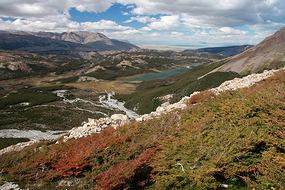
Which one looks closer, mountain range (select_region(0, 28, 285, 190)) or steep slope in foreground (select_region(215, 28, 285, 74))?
mountain range (select_region(0, 28, 285, 190))

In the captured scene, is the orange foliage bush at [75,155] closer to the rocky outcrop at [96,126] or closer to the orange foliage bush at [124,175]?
the orange foliage bush at [124,175]

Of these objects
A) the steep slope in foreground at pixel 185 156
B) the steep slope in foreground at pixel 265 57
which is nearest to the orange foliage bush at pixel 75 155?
the steep slope in foreground at pixel 185 156

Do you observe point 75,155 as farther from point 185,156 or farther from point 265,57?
point 265,57

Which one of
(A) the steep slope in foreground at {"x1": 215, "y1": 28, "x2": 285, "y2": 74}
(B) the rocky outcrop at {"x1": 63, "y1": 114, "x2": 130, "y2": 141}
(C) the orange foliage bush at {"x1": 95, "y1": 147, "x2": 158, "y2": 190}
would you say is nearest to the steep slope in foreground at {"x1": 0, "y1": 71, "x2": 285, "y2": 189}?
(C) the orange foliage bush at {"x1": 95, "y1": 147, "x2": 158, "y2": 190}

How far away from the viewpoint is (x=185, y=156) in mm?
12734

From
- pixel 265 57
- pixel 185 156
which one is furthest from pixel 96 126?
pixel 265 57

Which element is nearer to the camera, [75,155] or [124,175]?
[124,175]

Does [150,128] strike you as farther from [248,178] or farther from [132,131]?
[248,178]

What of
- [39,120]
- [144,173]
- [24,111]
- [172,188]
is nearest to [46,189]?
[144,173]

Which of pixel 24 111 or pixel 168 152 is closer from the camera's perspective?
pixel 168 152

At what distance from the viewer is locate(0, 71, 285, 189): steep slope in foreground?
11.2 metres

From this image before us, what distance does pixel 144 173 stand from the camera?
13875 mm

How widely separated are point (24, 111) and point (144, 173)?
134823mm

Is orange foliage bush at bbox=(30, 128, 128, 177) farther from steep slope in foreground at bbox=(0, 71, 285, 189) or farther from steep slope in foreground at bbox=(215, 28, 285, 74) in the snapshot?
steep slope in foreground at bbox=(215, 28, 285, 74)
